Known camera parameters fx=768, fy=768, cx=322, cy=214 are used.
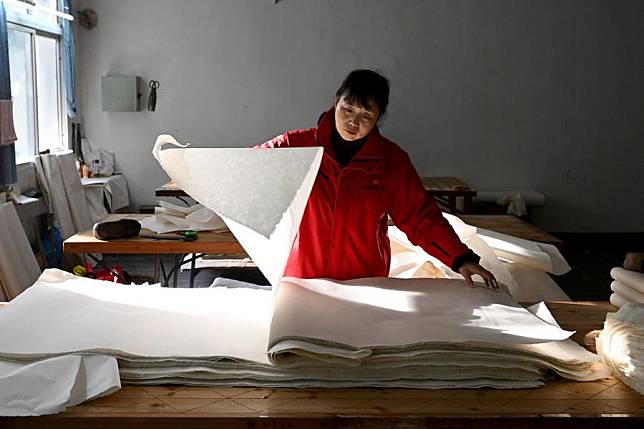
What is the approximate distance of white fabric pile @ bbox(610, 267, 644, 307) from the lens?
5.47ft

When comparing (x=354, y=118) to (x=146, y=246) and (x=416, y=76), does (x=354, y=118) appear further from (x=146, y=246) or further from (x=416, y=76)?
(x=416, y=76)

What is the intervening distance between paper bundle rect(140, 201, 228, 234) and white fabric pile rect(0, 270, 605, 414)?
2.04 metres

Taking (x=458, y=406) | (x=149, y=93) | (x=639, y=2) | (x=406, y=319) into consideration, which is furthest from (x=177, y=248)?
(x=639, y=2)

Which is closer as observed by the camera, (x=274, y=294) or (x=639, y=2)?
(x=274, y=294)

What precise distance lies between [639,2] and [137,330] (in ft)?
23.3

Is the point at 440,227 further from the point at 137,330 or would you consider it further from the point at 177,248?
the point at 177,248

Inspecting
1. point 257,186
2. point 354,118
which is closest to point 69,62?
point 354,118

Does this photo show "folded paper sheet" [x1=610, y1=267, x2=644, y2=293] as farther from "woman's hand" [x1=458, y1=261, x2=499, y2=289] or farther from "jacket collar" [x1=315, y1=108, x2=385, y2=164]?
"jacket collar" [x1=315, y1=108, x2=385, y2=164]

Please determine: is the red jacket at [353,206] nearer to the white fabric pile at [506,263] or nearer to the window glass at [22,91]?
the white fabric pile at [506,263]

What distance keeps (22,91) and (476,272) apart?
5004mm

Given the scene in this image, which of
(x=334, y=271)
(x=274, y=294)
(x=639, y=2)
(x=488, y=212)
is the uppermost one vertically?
(x=639, y=2)

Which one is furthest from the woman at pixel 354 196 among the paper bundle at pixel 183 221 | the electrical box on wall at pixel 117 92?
the electrical box on wall at pixel 117 92

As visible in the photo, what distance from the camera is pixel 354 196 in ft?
7.54

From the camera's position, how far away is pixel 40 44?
6.38m
